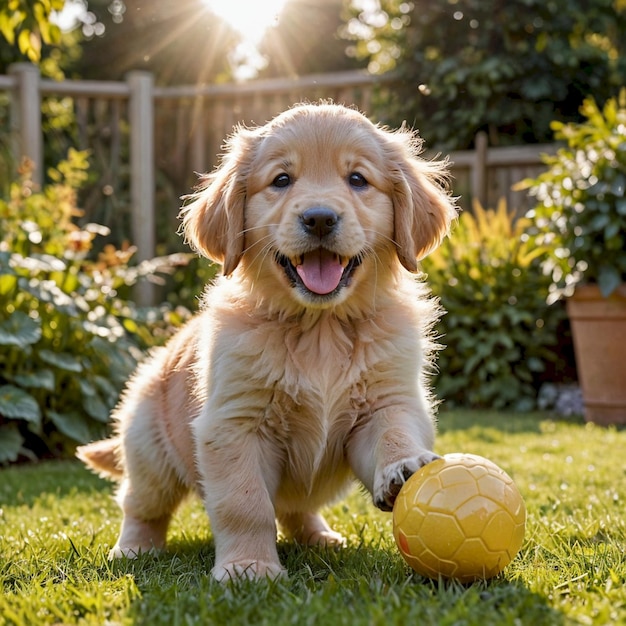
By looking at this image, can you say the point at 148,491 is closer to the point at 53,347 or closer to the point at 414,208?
the point at 414,208

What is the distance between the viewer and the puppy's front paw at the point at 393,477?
89.6 inches

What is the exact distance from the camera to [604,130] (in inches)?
242

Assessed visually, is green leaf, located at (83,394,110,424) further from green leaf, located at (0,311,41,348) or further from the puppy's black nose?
the puppy's black nose

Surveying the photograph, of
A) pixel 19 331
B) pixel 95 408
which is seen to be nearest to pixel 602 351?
pixel 95 408

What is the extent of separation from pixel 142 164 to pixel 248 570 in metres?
6.98

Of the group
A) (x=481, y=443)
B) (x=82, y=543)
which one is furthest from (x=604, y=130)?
(x=82, y=543)

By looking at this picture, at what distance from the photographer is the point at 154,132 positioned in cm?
947

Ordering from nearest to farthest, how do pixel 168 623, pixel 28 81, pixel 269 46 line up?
pixel 168 623 → pixel 28 81 → pixel 269 46

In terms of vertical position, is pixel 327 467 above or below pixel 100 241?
below

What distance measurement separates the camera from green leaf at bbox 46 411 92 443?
16.3ft

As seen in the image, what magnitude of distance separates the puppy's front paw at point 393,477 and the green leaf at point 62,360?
118 inches

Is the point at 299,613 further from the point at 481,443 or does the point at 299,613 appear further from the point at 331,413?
the point at 481,443

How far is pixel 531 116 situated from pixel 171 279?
166 inches

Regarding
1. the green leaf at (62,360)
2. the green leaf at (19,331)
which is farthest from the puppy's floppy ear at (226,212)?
the green leaf at (62,360)
